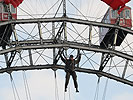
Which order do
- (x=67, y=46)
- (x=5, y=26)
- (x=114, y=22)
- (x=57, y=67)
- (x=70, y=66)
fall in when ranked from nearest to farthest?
(x=70, y=66), (x=67, y=46), (x=5, y=26), (x=57, y=67), (x=114, y=22)

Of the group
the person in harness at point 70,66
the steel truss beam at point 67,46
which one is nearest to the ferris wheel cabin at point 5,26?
the steel truss beam at point 67,46

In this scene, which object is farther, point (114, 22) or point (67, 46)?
point (114, 22)

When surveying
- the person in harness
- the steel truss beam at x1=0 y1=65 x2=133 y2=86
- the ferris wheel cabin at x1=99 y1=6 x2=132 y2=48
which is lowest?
the steel truss beam at x1=0 y1=65 x2=133 y2=86

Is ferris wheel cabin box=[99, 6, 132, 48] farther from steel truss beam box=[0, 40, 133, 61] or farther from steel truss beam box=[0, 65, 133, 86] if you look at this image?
steel truss beam box=[0, 65, 133, 86]

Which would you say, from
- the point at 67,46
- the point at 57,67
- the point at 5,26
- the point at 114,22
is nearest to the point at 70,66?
the point at 67,46

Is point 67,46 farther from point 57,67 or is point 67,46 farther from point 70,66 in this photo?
point 70,66

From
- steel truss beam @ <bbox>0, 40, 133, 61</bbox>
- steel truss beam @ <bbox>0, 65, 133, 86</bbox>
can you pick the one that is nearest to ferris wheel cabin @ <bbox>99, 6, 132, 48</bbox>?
steel truss beam @ <bbox>0, 40, 133, 61</bbox>

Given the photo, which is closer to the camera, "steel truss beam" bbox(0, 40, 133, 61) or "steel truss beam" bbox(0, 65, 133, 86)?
"steel truss beam" bbox(0, 40, 133, 61)

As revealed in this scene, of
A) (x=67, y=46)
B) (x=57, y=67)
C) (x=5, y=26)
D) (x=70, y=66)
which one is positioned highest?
(x=5, y=26)

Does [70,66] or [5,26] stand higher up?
[5,26]

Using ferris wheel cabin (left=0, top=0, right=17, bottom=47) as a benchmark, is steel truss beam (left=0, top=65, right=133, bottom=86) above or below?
below

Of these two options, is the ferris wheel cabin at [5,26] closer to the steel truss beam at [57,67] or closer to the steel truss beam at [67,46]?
the steel truss beam at [67,46]

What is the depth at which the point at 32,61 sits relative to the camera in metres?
25.7

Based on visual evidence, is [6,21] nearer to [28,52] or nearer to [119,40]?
[28,52]
